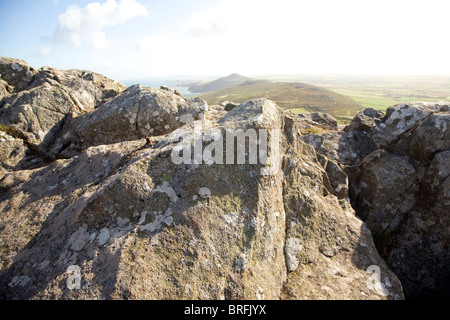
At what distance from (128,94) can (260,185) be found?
868cm

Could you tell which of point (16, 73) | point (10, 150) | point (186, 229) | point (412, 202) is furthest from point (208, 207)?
point (16, 73)

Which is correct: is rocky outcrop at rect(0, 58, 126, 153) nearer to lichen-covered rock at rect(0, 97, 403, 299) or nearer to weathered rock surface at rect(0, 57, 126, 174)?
weathered rock surface at rect(0, 57, 126, 174)

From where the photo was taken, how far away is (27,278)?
4.79 m

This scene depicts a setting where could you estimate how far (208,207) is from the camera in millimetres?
5621

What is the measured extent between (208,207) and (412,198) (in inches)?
329

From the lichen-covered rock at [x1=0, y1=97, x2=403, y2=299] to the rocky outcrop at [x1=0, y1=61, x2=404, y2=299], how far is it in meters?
0.03

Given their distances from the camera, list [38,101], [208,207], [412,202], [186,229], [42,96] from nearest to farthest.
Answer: [186,229]
[208,207]
[412,202]
[38,101]
[42,96]

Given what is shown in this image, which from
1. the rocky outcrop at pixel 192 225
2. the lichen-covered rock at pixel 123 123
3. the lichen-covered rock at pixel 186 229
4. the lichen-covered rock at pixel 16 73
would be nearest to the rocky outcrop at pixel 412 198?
the rocky outcrop at pixel 192 225

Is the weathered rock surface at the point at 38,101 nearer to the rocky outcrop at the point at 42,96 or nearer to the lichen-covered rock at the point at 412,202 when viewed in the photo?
the rocky outcrop at the point at 42,96

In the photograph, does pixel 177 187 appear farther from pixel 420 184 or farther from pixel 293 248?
Answer: pixel 420 184

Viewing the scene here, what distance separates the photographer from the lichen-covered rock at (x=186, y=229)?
4.68 m

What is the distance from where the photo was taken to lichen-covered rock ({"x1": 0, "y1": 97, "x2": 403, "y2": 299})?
184 inches

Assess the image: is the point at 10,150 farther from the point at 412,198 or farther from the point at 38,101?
the point at 412,198

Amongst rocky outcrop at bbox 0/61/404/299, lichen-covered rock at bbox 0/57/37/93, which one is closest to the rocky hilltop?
rocky outcrop at bbox 0/61/404/299
